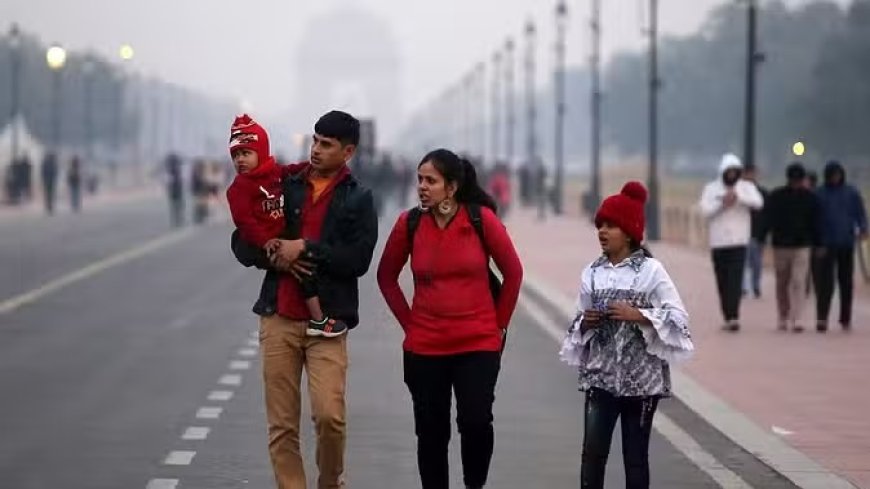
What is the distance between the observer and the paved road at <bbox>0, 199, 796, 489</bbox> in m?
12.5

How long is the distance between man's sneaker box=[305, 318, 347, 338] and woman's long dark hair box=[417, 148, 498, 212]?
73cm

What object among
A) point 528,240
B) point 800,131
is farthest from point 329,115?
point 800,131

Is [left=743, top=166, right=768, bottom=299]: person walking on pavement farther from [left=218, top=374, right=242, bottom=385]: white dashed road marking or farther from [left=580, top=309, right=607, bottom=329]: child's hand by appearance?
[left=580, top=309, right=607, bottom=329]: child's hand

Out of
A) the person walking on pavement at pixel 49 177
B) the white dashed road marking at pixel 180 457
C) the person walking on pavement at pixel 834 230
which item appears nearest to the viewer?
the white dashed road marking at pixel 180 457

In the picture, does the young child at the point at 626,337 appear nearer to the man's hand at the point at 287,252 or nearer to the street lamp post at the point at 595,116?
the man's hand at the point at 287,252

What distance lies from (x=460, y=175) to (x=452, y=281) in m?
0.44

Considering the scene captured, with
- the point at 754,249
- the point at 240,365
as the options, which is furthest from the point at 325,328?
the point at 754,249

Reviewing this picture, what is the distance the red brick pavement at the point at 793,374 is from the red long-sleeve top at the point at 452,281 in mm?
2637

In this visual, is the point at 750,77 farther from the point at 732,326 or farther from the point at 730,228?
the point at 730,228

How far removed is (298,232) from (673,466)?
12.5ft

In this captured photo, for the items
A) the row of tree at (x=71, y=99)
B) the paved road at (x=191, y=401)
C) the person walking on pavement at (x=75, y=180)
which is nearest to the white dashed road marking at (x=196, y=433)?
the paved road at (x=191, y=401)

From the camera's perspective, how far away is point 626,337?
9.92 meters

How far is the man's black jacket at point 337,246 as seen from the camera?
9.84 m

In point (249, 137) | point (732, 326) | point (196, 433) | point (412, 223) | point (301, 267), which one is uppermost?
point (249, 137)
